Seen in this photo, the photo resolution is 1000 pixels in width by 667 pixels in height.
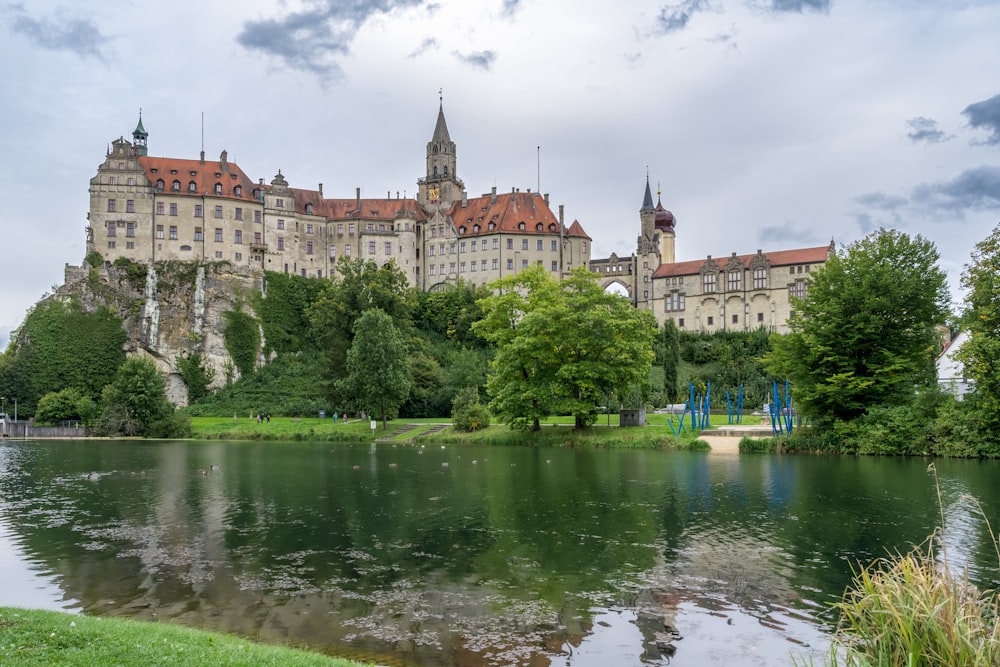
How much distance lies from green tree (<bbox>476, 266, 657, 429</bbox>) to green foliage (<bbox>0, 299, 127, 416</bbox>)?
43850mm

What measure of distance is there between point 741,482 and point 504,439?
21.8 metres

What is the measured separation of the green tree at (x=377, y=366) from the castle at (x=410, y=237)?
123 feet

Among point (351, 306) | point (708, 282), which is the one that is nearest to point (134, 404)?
point (351, 306)

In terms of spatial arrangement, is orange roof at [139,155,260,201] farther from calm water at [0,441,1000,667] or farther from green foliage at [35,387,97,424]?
calm water at [0,441,1000,667]

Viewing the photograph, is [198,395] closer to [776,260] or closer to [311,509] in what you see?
[311,509]

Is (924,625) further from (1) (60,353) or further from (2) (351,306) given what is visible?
(1) (60,353)

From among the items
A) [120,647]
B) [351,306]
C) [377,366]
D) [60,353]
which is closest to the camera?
[120,647]

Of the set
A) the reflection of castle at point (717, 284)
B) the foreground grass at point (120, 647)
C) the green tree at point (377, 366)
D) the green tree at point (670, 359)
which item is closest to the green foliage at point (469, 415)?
the green tree at point (377, 366)

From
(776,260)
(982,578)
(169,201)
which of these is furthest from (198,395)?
(982,578)

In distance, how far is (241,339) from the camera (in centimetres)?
8044

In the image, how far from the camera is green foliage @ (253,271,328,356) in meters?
83.2

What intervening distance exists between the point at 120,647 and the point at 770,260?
301 feet

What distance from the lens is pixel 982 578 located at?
14055 mm

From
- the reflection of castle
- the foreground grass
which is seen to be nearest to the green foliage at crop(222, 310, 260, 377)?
the reflection of castle
